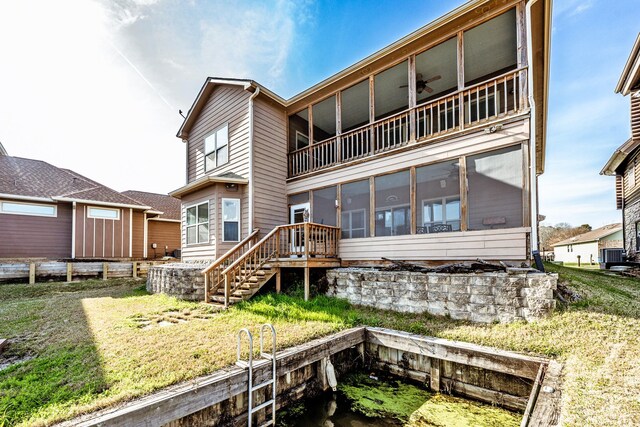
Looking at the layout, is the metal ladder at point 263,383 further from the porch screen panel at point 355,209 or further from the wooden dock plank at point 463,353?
the porch screen panel at point 355,209

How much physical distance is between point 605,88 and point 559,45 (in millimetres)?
4089

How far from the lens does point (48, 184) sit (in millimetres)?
14055

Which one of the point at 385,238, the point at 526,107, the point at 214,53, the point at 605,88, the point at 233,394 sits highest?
the point at 214,53

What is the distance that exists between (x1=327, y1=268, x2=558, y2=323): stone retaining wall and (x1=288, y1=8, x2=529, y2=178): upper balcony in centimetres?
328

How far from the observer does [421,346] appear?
4645mm

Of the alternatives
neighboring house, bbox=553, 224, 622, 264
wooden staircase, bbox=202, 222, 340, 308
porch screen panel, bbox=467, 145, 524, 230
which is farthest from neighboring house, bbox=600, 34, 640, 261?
neighboring house, bbox=553, 224, 622, 264

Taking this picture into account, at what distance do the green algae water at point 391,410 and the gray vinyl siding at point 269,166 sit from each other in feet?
19.4

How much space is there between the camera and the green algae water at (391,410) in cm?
378

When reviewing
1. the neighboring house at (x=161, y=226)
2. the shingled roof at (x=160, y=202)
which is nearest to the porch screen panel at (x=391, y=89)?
the neighboring house at (x=161, y=226)

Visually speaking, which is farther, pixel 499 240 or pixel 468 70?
pixel 468 70

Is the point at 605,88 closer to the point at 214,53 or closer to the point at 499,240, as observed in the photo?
the point at 499,240

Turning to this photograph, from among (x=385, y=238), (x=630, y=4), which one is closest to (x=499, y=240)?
(x=385, y=238)

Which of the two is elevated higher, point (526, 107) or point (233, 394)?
point (526, 107)

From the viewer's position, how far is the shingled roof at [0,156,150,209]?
12952 millimetres
